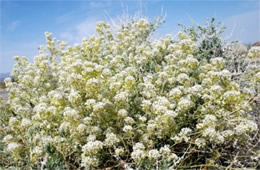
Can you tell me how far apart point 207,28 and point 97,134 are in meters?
3.35

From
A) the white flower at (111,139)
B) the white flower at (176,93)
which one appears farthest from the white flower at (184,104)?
the white flower at (111,139)

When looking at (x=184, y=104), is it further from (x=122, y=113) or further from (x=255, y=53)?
(x=255, y=53)

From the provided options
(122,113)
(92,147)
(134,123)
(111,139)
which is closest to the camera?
(92,147)

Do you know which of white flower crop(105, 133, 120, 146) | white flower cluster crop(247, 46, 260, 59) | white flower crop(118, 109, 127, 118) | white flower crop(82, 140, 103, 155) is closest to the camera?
white flower crop(82, 140, 103, 155)

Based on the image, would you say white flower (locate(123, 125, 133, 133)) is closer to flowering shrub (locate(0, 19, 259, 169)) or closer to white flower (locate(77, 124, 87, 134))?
flowering shrub (locate(0, 19, 259, 169))

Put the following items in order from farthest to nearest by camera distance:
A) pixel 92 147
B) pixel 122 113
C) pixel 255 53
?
pixel 255 53 → pixel 122 113 → pixel 92 147

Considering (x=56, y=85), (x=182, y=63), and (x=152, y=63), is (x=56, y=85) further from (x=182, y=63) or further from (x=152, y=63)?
(x=182, y=63)

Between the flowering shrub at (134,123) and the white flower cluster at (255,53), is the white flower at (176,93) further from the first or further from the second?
the white flower cluster at (255,53)

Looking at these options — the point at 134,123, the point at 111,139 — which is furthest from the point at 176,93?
the point at 111,139

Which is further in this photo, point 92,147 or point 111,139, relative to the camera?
point 111,139

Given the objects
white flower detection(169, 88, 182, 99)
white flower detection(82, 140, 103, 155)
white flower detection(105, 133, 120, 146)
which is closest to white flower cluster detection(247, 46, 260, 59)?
white flower detection(169, 88, 182, 99)

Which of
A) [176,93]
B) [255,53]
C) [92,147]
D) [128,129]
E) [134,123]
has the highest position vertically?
[255,53]

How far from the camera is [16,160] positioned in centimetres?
236

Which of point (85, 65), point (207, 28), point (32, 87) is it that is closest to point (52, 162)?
point (85, 65)
